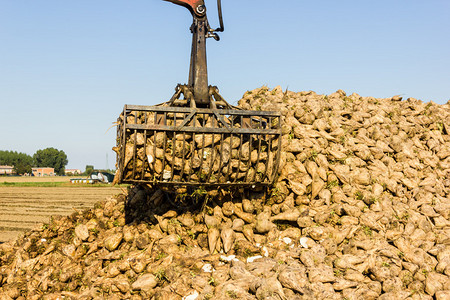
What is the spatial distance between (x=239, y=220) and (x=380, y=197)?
2.47 meters

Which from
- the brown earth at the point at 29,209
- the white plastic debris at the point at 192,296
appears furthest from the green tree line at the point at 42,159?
the white plastic debris at the point at 192,296

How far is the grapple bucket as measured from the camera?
510 cm

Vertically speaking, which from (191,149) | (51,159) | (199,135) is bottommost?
(191,149)

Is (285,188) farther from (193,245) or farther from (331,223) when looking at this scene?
(193,245)

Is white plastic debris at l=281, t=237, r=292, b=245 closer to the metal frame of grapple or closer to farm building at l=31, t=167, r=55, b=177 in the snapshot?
the metal frame of grapple

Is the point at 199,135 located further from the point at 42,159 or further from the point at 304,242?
the point at 42,159

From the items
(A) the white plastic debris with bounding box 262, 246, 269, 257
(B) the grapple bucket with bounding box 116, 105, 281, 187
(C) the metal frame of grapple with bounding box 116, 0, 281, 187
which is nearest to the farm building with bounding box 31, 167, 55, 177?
(C) the metal frame of grapple with bounding box 116, 0, 281, 187

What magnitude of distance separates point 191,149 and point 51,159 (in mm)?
104680

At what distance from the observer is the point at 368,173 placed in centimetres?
653

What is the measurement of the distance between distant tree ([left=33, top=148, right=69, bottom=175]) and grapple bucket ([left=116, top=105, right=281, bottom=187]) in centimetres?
10295

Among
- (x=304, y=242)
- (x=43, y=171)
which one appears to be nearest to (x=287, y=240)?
(x=304, y=242)

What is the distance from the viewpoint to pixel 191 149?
5266mm

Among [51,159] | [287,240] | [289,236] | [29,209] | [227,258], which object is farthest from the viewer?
[51,159]

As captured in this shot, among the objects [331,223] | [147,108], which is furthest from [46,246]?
[331,223]
